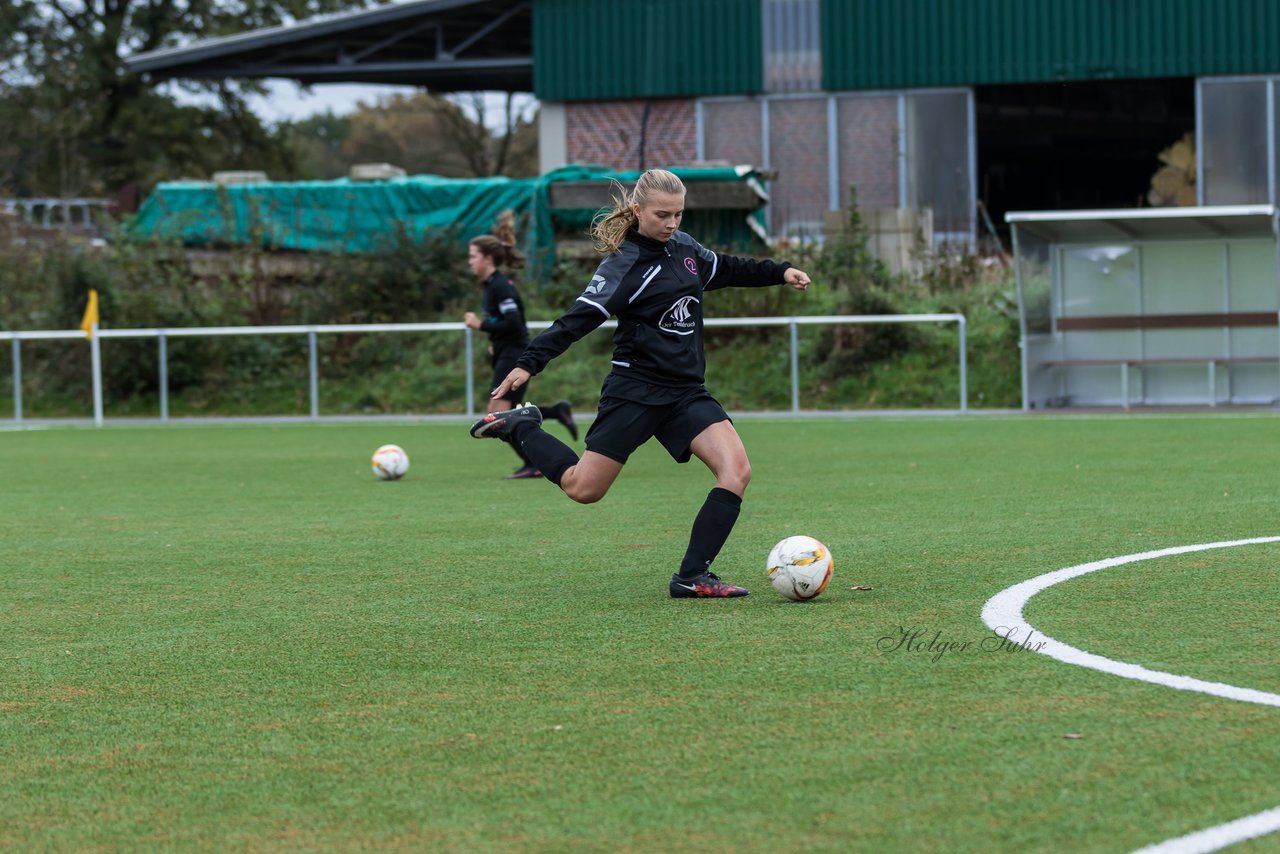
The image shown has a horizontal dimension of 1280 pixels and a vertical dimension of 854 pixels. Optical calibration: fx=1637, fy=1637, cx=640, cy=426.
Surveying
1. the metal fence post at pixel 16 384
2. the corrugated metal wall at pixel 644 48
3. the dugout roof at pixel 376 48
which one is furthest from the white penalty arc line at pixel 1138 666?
the dugout roof at pixel 376 48

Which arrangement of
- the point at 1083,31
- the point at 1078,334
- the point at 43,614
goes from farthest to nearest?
the point at 1083,31 < the point at 1078,334 < the point at 43,614

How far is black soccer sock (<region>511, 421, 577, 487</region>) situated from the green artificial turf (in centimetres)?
52

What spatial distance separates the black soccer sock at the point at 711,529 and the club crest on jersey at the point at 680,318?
702 mm

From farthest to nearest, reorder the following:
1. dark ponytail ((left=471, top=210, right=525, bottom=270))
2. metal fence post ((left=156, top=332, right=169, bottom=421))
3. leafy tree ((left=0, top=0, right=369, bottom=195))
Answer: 1. leafy tree ((left=0, top=0, right=369, bottom=195))
2. metal fence post ((left=156, top=332, right=169, bottom=421))
3. dark ponytail ((left=471, top=210, right=525, bottom=270))

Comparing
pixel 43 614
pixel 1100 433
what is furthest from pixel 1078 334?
pixel 43 614

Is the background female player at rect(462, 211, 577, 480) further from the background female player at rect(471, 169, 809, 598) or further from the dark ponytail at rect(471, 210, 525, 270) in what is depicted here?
the background female player at rect(471, 169, 809, 598)

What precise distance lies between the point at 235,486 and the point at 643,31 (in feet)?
63.3

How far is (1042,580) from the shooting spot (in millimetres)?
6812

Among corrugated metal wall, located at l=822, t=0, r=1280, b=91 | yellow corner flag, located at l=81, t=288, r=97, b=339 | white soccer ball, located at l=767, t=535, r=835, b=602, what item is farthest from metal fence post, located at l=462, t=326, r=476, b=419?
white soccer ball, located at l=767, t=535, r=835, b=602

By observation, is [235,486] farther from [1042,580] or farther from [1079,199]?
[1079,199]

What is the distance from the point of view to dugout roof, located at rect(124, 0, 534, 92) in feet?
103

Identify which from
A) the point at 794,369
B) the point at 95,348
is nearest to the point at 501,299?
the point at 794,369

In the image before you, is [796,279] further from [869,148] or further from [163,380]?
[869,148]

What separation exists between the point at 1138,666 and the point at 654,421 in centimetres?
260
